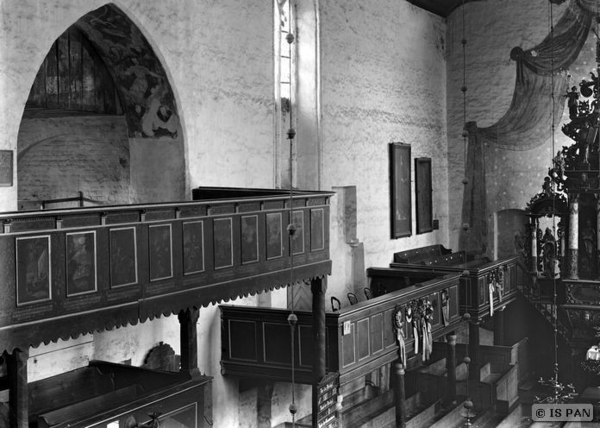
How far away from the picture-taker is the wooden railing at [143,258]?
713 cm

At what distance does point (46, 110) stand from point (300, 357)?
16.8 feet

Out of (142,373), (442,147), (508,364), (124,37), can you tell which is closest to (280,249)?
(142,373)

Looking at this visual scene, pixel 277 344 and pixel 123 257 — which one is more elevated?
pixel 123 257

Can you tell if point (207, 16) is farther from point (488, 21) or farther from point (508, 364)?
point (488, 21)

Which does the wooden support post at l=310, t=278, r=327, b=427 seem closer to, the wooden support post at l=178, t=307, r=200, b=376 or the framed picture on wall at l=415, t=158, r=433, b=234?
the wooden support post at l=178, t=307, r=200, b=376

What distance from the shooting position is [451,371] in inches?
631

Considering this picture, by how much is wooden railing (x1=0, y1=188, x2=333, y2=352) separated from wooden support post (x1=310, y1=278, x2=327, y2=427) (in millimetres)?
378

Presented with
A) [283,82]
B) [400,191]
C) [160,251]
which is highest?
[283,82]

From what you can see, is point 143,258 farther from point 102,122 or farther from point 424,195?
point 424,195

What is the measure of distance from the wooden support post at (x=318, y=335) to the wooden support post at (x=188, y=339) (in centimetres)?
189

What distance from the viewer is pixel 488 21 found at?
70.9 ft

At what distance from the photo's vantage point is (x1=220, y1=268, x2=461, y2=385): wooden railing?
41.0ft

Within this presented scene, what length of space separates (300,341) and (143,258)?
453 cm

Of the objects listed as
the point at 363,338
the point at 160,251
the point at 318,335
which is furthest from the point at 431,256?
the point at 160,251
